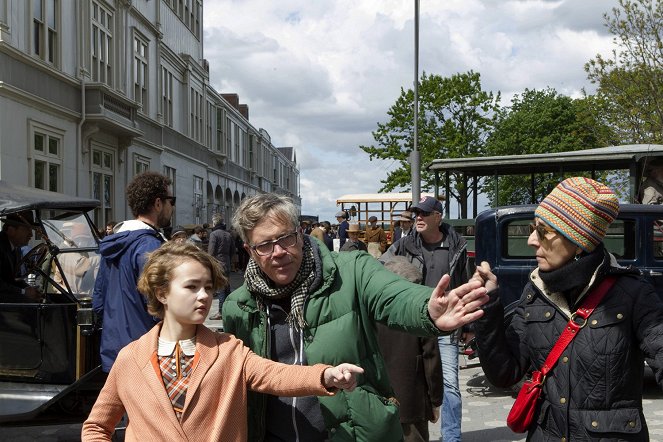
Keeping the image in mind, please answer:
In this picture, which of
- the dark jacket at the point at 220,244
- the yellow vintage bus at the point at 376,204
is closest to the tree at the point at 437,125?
the yellow vintage bus at the point at 376,204

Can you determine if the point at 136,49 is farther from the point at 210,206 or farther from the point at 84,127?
the point at 210,206

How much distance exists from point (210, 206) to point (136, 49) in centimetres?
1595

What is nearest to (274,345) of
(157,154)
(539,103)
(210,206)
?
(157,154)

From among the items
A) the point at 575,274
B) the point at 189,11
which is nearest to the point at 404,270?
the point at 575,274

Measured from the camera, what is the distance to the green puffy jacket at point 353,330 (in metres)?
2.57

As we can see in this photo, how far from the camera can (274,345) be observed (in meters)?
2.71

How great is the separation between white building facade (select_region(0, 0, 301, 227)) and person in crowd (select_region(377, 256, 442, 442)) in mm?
14258

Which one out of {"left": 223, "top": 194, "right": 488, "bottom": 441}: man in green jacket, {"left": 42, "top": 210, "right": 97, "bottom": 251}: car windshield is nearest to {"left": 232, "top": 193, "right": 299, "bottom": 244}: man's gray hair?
{"left": 223, "top": 194, "right": 488, "bottom": 441}: man in green jacket

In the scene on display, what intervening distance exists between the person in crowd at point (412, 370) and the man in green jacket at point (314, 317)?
5.69 ft

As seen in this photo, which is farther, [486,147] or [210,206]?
[486,147]

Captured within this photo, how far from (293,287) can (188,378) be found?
47cm

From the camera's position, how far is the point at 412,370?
14.8 ft

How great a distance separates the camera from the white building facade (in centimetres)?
1761

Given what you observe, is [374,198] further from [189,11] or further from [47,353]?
[47,353]
